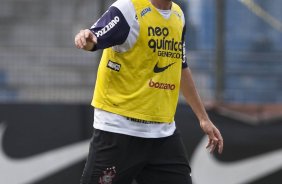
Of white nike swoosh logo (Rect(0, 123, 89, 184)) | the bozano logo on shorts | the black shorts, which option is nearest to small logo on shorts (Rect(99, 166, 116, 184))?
the black shorts

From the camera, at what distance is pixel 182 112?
7.17m

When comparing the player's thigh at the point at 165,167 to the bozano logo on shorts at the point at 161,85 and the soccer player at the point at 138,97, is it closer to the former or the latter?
the soccer player at the point at 138,97

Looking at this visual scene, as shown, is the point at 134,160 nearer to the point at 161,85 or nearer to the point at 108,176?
the point at 108,176

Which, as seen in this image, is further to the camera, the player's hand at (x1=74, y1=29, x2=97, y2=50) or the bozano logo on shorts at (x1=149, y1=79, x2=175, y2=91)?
the bozano logo on shorts at (x1=149, y1=79, x2=175, y2=91)

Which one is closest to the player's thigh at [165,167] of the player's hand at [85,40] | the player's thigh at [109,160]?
the player's thigh at [109,160]

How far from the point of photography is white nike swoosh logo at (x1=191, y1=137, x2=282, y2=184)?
717 cm

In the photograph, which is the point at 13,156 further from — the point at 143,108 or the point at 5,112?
the point at 143,108

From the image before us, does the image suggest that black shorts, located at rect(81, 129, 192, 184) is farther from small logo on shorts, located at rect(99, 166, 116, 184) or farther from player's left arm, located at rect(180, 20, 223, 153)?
player's left arm, located at rect(180, 20, 223, 153)

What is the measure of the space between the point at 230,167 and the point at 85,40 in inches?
147

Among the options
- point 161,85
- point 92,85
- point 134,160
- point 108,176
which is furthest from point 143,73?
point 92,85

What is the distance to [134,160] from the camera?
433cm

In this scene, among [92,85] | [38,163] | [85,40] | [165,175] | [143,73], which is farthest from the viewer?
[92,85]

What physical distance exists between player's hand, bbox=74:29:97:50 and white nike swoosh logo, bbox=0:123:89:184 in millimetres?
3343

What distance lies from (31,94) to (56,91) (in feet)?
0.80
